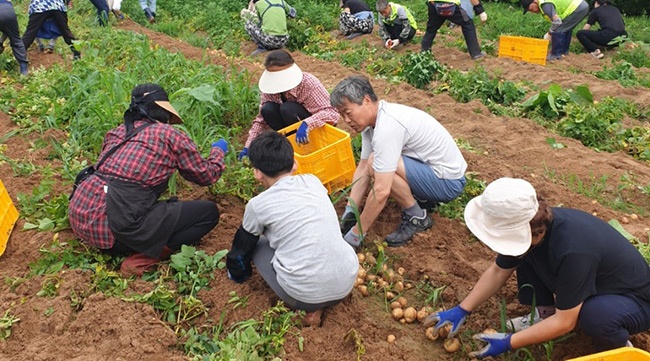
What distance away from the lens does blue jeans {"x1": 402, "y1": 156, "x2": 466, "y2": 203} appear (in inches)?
136

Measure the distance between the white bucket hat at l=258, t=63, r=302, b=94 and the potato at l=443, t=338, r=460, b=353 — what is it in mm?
2188

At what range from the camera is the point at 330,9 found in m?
12.1

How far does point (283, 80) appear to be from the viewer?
4.04 m

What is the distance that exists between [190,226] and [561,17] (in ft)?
24.8

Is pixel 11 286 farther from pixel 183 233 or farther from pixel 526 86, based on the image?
pixel 526 86

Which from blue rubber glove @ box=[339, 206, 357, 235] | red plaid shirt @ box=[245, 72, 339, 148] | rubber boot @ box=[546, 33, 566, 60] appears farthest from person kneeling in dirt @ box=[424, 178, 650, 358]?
rubber boot @ box=[546, 33, 566, 60]

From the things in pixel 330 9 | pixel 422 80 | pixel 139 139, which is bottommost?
pixel 330 9

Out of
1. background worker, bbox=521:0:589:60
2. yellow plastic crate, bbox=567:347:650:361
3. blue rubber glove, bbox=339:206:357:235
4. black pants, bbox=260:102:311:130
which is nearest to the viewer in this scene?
yellow plastic crate, bbox=567:347:650:361

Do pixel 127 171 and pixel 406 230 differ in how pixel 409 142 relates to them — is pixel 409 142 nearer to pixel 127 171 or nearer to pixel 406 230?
pixel 406 230

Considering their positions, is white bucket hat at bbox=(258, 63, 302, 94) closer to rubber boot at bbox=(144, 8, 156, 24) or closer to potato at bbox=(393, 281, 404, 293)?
potato at bbox=(393, 281, 404, 293)

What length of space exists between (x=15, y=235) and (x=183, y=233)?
1147 mm

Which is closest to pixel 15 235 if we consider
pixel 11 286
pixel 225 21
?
pixel 11 286

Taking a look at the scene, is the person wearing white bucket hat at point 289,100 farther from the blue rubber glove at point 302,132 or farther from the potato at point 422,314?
the potato at point 422,314

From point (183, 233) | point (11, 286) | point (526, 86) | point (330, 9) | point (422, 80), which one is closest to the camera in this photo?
point (11, 286)
